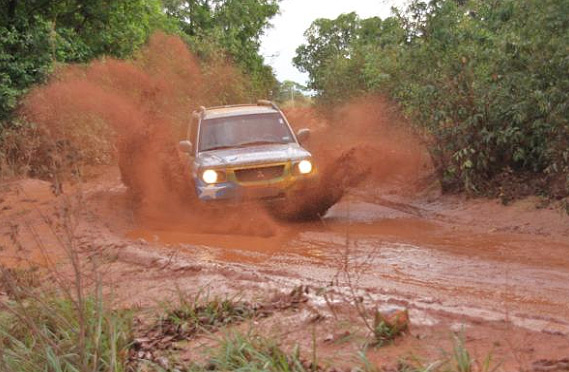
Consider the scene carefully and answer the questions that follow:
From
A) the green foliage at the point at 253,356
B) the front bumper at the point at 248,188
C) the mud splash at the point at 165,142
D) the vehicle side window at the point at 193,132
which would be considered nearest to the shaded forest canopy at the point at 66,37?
the mud splash at the point at 165,142

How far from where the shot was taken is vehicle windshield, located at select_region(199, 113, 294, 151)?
1163cm

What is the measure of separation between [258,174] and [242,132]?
4.43 ft

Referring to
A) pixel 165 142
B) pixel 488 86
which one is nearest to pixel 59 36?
pixel 165 142

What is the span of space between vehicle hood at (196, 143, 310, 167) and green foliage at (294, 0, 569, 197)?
2640 mm

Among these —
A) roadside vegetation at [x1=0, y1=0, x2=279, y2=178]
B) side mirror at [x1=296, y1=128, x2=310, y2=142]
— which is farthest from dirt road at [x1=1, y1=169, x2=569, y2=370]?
roadside vegetation at [x1=0, y1=0, x2=279, y2=178]

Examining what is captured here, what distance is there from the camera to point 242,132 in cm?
1180

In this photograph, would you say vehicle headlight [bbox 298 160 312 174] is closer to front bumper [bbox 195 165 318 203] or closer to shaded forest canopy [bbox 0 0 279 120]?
front bumper [bbox 195 165 318 203]

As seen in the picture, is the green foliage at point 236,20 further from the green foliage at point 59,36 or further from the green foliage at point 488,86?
the green foliage at point 488,86

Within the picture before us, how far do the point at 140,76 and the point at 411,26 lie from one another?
23.9ft

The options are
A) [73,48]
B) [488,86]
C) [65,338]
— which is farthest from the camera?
[73,48]

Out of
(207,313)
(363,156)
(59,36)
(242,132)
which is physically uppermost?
(59,36)

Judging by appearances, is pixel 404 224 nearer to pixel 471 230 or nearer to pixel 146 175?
pixel 471 230

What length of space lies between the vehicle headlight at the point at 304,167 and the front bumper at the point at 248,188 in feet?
0.39

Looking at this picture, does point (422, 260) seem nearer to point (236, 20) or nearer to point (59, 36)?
point (59, 36)
